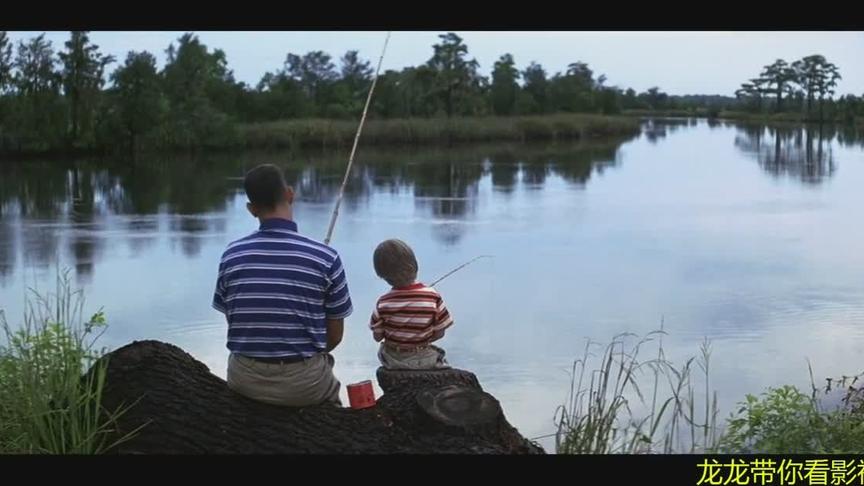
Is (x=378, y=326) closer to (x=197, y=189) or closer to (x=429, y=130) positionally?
(x=197, y=189)

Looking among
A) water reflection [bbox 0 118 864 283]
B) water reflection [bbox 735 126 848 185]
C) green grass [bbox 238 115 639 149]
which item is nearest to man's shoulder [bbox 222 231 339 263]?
water reflection [bbox 0 118 864 283]

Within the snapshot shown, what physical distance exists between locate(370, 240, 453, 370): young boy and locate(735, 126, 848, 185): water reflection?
17.5 metres

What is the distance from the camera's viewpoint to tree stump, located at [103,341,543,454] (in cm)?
248

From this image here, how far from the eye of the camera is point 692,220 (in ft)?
46.5

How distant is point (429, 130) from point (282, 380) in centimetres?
2922

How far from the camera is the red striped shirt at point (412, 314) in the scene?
2.89 metres

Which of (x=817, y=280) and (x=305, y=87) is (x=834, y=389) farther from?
(x=305, y=87)

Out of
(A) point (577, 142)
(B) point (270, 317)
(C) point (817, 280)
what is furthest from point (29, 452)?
(A) point (577, 142)

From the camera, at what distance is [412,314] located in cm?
289

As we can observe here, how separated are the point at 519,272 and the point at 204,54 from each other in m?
21.1

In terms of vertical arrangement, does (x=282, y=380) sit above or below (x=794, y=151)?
below

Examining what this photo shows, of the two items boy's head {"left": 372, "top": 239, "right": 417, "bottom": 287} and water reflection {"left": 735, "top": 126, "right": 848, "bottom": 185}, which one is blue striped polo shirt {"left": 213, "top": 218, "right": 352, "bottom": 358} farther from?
water reflection {"left": 735, "top": 126, "right": 848, "bottom": 185}

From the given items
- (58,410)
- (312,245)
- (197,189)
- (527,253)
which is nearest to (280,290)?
(312,245)

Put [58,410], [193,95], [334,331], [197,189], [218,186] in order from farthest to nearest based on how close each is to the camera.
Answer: [193,95] → [218,186] → [197,189] → [334,331] → [58,410]
